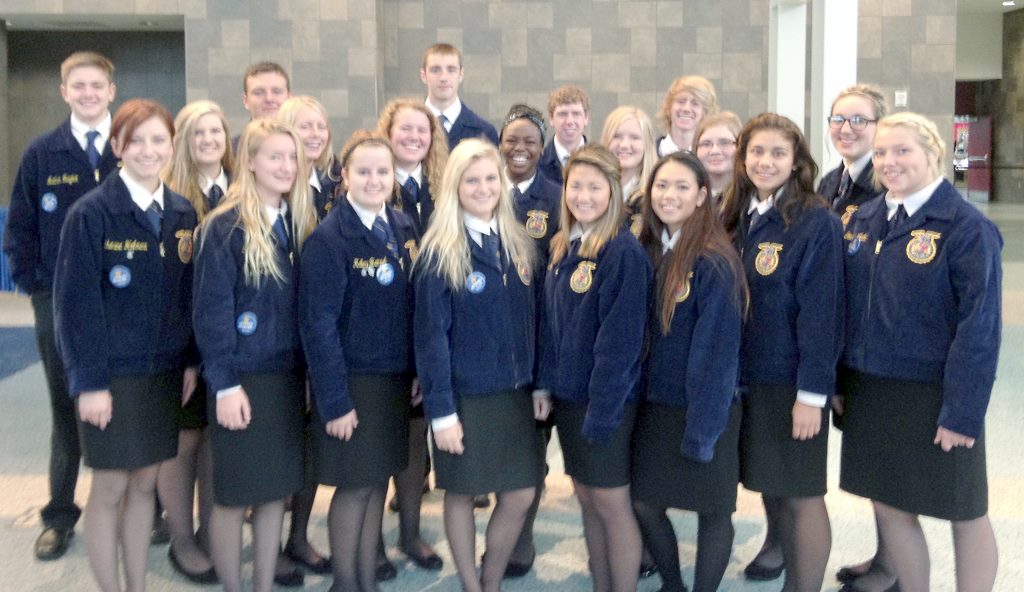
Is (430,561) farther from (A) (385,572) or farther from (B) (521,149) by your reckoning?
(B) (521,149)

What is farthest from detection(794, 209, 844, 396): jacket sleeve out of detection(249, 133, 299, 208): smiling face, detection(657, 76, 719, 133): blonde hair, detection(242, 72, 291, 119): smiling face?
detection(242, 72, 291, 119): smiling face

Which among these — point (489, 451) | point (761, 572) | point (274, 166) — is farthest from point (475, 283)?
point (761, 572)

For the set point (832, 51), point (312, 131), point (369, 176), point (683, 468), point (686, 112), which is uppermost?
point (832, 51)

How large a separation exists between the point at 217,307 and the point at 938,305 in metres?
2.11

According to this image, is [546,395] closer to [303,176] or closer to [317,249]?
[317,249]

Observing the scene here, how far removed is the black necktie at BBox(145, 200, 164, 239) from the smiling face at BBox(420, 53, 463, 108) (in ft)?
6.01

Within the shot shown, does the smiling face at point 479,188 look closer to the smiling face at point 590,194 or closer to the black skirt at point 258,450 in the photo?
the smiling face at point 590,194

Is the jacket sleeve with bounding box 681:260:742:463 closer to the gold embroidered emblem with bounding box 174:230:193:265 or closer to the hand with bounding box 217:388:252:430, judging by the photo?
the hand with bounding box 217:388:252:430

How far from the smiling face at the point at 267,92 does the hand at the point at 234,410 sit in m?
1.81

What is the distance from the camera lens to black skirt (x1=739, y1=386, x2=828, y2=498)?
10.1 ft

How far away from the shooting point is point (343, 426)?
10.4 feet

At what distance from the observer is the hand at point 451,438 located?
10.2 feet

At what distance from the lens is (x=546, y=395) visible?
325cm

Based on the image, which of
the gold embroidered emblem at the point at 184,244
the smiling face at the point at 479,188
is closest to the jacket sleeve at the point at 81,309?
the gold embroidered emblem at the point at 184,244
